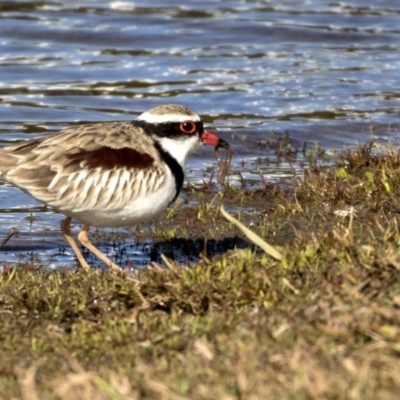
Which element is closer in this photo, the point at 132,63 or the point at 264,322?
the point at 264,322

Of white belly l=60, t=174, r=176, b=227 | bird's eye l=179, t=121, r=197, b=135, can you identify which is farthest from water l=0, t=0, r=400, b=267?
bird's eye l=179, t=121, r=197, b=135

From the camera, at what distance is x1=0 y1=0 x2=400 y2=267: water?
12023 mm

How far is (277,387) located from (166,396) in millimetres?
400

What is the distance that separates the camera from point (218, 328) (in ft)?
15.0

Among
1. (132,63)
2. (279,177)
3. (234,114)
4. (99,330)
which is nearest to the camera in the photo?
(99,330)

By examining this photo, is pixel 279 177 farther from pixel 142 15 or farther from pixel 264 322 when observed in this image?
pixel 142 15

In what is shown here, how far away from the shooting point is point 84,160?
6.90 meters

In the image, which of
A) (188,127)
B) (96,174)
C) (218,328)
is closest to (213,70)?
(188,127)

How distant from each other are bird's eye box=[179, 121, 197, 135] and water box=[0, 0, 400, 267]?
85.5 inches

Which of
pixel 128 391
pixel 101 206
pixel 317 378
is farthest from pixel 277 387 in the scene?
pixel 101 206

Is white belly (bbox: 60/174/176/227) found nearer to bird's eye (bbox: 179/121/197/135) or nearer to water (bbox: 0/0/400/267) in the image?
bird's eye (bbox: 179/121/197/135)

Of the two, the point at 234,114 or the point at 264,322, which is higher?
the point at 264,322

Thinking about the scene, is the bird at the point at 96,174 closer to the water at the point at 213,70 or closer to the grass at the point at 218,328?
the grass at the point at 218,328

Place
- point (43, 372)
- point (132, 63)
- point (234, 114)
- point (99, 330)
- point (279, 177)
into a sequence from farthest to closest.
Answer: point (132, 63), point (234, 114), point (279, 177), point (99, 330), point (43, 372)
